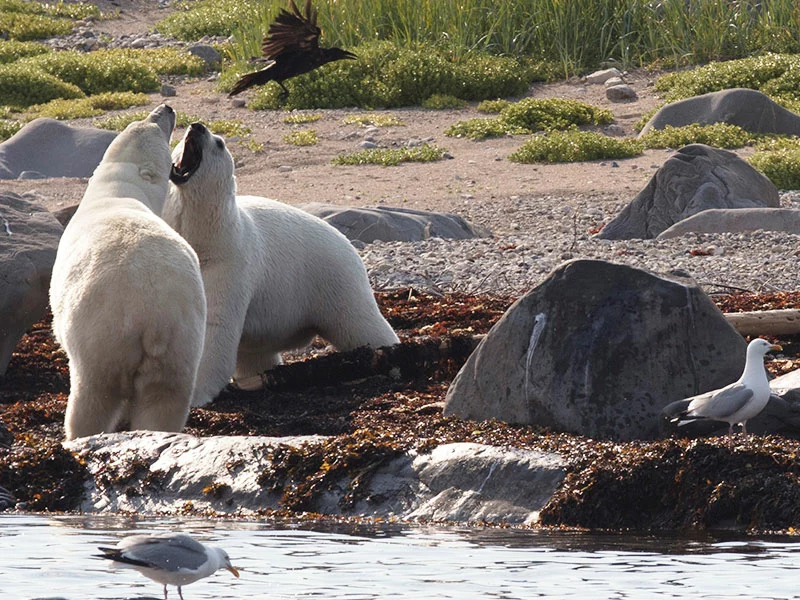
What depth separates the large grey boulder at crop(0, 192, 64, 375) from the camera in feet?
26.7

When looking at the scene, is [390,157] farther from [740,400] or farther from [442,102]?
[740,400]

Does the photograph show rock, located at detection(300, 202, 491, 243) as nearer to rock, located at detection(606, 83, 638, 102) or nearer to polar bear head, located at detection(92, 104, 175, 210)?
polar bear head, located at detection(92, 104, 175, 210)

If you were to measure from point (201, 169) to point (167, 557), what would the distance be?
4231mm

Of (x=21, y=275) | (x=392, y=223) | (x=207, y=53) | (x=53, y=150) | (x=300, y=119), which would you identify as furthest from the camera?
(x=207, y=53)

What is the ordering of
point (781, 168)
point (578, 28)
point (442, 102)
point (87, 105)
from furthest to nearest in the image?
1. point (578, 28)
2. point (87, 105)
3. point (442, 102)
4. point (781, 168)

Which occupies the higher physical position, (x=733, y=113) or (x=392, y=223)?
(x=733, y=113)

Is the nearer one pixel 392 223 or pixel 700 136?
pixel 392 223

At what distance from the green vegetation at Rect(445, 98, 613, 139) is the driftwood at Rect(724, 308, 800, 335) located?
10539mm

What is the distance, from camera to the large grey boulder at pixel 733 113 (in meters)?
17.3

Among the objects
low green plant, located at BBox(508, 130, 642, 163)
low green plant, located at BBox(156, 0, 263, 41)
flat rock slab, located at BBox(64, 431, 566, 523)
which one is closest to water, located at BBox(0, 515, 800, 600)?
flat rock slab, located at BBox(64, 431, 566, 523)

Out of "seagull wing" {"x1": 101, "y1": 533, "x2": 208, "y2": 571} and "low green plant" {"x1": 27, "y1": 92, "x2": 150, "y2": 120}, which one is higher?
"low green plant" {"x1": 27, "y1": 92, "x2": 150, "y2": 120}

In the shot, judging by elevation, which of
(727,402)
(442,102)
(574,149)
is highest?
(442,102)

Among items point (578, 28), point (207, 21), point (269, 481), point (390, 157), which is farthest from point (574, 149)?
point (207, 21)

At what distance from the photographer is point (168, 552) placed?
12.1ft
